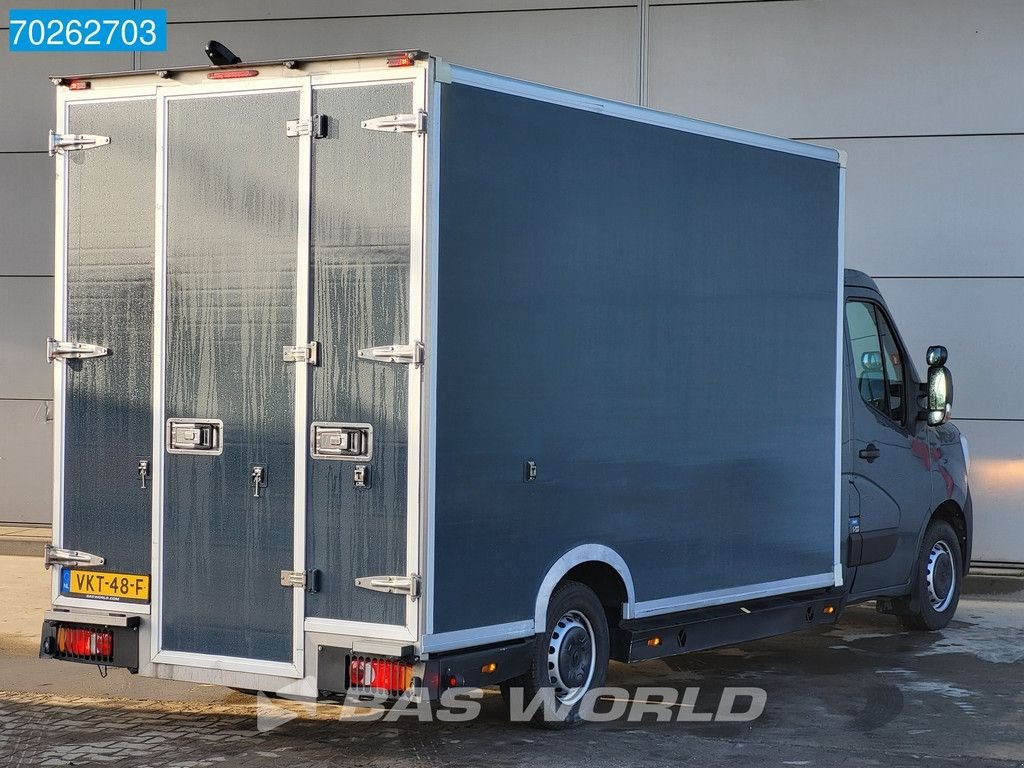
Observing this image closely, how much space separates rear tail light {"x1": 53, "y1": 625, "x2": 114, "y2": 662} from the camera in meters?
7.39

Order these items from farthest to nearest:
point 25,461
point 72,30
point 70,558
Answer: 1. point 72,30
2. point 25,461
3. point 70,558

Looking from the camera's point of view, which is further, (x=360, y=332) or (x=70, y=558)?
(x=70, y=558)

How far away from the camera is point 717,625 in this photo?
852 centimetres

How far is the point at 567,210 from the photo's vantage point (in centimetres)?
Result: 746

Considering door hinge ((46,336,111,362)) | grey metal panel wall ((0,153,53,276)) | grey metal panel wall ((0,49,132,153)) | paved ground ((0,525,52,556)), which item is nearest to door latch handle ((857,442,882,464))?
door hinge ((46,336,111,362))

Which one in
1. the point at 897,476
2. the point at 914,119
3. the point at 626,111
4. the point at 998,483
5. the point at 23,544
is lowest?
the point at 23,544

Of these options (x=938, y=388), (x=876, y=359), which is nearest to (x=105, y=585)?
(x=876, y=359)

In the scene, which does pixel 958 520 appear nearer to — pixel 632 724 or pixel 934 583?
pixel 934 583

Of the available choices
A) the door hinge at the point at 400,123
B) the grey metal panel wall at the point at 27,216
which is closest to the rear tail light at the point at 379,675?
the door hinge at the point at 400,123

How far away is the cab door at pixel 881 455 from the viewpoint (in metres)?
9.62

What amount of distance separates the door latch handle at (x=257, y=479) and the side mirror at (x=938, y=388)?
509cm

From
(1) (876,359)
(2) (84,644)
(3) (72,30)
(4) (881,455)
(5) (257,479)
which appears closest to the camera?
(5) (257,479)

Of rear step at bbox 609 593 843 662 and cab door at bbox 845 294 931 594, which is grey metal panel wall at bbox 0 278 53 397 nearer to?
cab door at bbox 845 294 931 594

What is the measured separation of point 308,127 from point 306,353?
1030 millimetres
